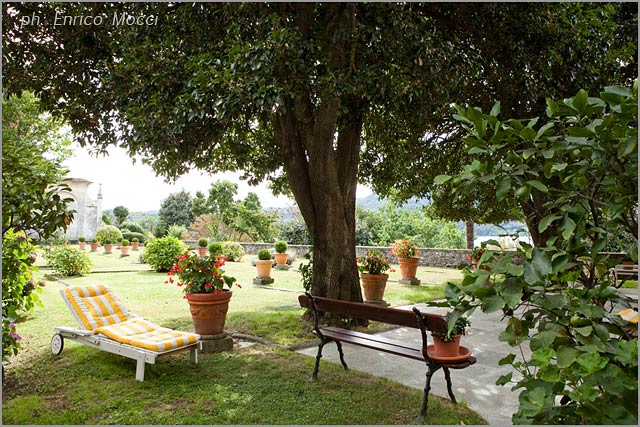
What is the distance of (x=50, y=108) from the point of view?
644 cm

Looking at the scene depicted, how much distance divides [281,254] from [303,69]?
45.3 ft

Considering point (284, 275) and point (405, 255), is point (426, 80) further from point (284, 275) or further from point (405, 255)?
point (284, 275)

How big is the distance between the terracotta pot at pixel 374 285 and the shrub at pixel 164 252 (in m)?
9.48

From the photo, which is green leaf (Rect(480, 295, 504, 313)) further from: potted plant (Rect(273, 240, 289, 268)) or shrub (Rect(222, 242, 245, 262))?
shrub (Rect(222, 242, 245, 262))

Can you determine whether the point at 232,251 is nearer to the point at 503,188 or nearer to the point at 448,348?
the point at 448,348

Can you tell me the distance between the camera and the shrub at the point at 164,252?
16.4 metres

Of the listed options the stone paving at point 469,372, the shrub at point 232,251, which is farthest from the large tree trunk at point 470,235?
the stone paving at point 469,372

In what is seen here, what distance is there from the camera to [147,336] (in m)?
5.16

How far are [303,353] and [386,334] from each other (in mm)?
1766

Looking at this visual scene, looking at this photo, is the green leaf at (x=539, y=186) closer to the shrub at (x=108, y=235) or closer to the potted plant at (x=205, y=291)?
the potted plant at (x=205, y=291)

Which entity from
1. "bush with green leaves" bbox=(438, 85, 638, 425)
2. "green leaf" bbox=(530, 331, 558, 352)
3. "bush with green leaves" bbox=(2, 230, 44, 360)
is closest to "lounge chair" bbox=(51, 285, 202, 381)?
"bush with green leaves" bbox=(2, 230, 44, 360)

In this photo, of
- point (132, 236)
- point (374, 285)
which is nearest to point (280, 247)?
point (374, 285)

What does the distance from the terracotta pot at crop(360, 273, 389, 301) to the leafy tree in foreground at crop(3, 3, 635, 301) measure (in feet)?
6.48

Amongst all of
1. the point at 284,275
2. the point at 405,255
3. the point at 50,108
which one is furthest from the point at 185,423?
the point at 284,275
